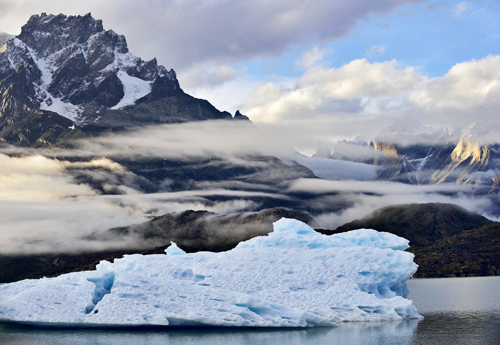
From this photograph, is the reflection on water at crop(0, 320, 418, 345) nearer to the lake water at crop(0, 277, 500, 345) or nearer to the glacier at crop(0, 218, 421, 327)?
the lake water at crop(0, 277, 500, 345)

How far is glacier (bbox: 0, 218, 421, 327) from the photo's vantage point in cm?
3644

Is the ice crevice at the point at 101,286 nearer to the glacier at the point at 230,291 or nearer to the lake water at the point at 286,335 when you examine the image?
the glacier at the point at 230,291

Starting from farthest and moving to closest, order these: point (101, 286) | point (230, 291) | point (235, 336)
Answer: point (101, 286)
point (230, 291)
point (235, 336)

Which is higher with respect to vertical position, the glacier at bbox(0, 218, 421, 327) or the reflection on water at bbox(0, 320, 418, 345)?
the glacier at bbox(0, 218, 421, 327)

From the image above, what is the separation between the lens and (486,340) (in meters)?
35.8

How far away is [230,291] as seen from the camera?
37.7 m

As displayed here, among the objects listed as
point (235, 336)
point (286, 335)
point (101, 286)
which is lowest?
point (235, 336)

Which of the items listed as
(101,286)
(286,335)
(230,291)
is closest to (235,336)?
(230,291)

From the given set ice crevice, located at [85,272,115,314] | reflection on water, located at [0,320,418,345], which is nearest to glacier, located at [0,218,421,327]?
ice crevice, located at [85,272,115,314]

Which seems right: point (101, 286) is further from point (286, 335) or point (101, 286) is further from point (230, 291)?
point (286, 335)

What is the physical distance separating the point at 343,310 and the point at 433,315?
18379 millimetres

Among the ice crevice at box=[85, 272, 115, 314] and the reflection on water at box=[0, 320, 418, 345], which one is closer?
the reflection on water at box=[0, 320, 418, 345]

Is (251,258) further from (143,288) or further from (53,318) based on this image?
(53,318)

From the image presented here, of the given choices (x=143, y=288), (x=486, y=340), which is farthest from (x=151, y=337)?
(x=486, y=340)
